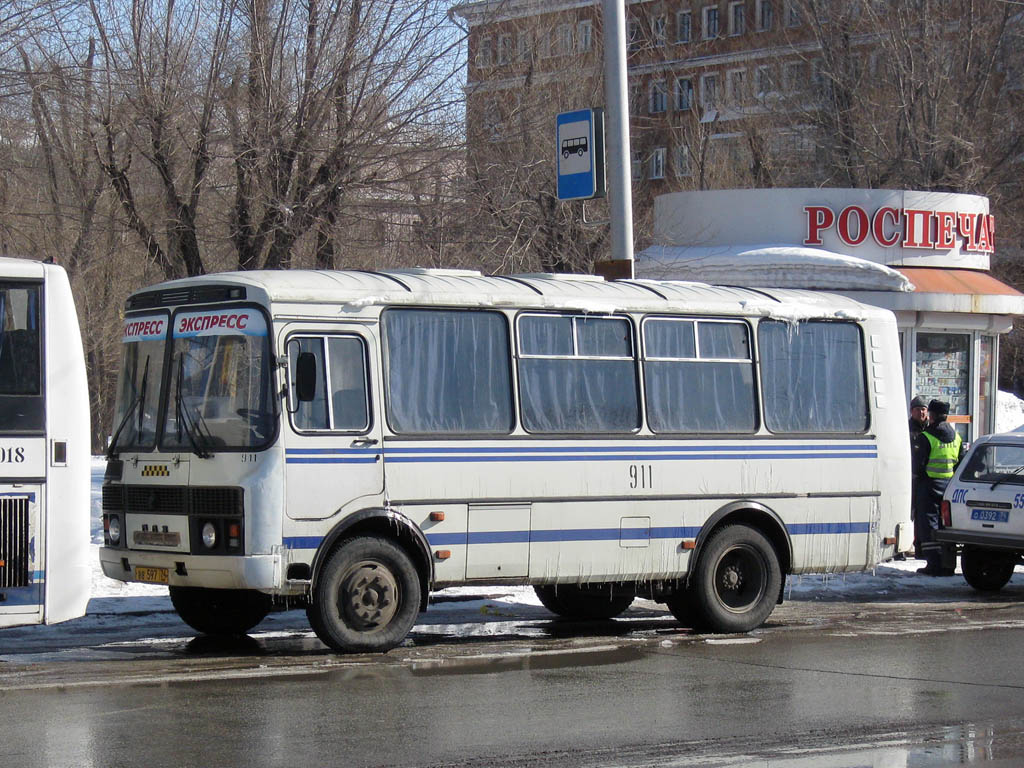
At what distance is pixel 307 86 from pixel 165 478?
6630mm

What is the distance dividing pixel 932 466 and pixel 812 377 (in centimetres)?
500

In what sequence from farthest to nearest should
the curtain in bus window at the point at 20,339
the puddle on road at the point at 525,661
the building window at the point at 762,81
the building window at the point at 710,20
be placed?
the building window at the point at 710,20, the building window at the point at 762,81, the puddle on road at the point at 525,661, the curtain in bus window at the point at 20,339

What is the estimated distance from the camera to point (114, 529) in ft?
38.1

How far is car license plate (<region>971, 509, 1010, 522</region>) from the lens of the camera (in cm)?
1608

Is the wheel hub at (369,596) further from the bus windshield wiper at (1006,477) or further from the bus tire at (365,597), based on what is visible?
the bus windshield wiper at (1006,477)

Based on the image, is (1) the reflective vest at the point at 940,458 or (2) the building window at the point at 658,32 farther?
(2) the building window at the point at 658,32

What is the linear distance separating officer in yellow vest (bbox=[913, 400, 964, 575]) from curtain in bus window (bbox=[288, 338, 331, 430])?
30.0 ft

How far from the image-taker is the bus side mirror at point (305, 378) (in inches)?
426

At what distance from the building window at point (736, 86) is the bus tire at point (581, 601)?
26698 mm

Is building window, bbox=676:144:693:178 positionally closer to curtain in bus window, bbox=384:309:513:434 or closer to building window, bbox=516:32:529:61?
building window, bbox=516:32:529:61

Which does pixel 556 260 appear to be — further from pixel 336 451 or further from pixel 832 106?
pixel 832 106

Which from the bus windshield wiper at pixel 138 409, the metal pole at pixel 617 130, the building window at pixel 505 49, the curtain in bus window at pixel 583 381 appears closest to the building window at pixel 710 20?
the building window at pixel 505 49

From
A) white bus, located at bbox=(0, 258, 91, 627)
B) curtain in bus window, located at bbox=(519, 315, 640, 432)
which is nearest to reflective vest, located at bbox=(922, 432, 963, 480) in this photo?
curtain in bus window, located at bbox=(519, 315, 640, 432)

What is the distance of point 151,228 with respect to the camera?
1761cm
